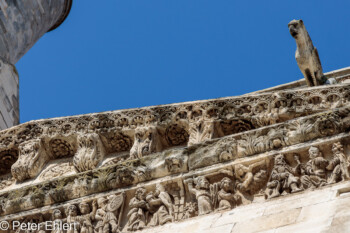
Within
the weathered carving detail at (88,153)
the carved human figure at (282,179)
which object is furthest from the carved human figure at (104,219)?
the carved human figure at (282,179)

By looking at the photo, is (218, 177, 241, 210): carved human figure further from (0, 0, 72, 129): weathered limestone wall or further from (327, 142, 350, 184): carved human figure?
(0, 0, 72, 129): weathered limestone wall

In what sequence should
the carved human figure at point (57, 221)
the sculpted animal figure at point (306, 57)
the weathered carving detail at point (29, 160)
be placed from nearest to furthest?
the carved human figure at point (57, 221) → the weathered carving detail at point (29, 160) → the sculpted animal figure at point (306, 57)

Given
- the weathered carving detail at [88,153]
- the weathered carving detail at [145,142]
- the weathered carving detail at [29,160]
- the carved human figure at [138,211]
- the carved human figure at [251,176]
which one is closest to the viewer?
the carved human figure at [251,176]

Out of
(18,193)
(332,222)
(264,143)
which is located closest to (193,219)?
(264,143)

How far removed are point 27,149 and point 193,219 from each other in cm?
411

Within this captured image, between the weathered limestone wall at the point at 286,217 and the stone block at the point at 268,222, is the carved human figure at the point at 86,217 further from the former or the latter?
the stone block at the point at 268,222

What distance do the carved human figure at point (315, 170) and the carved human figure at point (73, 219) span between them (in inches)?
117

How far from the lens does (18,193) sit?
11008 mm

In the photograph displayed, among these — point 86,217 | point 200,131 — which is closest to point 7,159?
point 86,217

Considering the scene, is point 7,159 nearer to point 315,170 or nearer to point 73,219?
point 73,219

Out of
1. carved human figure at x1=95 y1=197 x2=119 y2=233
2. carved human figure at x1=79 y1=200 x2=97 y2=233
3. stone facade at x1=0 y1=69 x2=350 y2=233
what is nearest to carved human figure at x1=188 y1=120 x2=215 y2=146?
stone facade at x1=0 y1=69 x2=350 y2=233

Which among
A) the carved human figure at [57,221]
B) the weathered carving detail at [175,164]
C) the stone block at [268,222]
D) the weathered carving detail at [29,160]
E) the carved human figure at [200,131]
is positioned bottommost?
the stone block at [268,222]

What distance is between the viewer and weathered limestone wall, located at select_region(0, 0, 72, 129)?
19031mm

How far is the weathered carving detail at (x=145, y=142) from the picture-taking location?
454 inches
